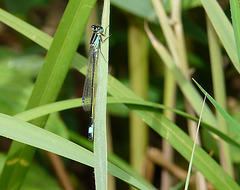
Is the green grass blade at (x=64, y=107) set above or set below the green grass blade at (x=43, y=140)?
above

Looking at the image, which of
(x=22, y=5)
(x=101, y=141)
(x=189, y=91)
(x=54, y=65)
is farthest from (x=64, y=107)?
(x=22, y=5)

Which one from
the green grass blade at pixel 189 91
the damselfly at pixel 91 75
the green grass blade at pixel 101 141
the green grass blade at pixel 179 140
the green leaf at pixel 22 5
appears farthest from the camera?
the green leaf at pixel 22 5

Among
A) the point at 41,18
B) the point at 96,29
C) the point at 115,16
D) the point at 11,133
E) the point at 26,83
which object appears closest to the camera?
the point at 11,133

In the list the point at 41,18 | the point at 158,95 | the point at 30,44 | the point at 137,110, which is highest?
the point at 41,18

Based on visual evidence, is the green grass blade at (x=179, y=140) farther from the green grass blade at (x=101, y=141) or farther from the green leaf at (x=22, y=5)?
the green leaf at (x=22, y=5)

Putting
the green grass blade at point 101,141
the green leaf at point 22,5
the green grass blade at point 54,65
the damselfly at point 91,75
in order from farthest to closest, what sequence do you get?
the green leaf at point 22,5 → the damselfly at point 91,75 → the green grass blade at point 54,65 → the green grass blade at point 101,141

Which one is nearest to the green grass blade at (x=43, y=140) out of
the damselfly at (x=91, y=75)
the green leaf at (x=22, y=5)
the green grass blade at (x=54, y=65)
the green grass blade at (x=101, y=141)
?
the green grass blade at (x=101, y=141)

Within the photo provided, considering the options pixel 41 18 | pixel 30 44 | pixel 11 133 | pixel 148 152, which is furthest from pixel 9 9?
pixel 11 133

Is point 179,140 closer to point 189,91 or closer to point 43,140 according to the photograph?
point 189,91

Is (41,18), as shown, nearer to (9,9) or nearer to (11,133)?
(9,9)
